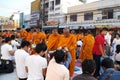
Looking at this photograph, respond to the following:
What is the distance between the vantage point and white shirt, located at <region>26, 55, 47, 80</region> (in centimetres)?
376

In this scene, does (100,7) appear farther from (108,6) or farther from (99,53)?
(99,53)

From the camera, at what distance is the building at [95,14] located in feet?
94.5

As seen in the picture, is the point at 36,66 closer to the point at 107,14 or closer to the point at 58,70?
the point at 58,70

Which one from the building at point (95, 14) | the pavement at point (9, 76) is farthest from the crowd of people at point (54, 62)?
the building at point (95, 14)

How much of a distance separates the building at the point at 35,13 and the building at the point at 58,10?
5359mm

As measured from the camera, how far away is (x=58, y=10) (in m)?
49.1

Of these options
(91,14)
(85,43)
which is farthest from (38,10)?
(85,43)

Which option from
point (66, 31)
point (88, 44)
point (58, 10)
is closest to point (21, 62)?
point (66, 31)

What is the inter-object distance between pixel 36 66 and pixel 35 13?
2201 inches

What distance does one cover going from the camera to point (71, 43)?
5.99 m

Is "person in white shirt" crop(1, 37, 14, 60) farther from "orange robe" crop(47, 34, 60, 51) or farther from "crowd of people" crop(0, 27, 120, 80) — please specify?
"orange robe" crop(47, 34, 60, 51)

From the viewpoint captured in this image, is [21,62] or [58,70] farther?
[21,62]

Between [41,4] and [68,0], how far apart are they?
921cm

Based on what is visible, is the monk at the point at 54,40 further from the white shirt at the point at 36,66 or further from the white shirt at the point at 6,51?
the white shirt at the point at 36,66
